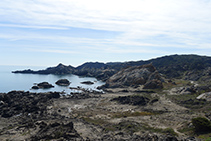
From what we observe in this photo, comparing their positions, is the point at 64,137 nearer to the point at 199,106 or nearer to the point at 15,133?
the point at 15,133

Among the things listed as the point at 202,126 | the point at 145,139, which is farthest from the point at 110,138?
the point at 202,126

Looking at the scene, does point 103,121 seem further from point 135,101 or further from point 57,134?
point 135,101

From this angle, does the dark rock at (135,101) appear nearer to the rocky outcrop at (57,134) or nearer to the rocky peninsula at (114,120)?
the rocky peninsula at (114,120)

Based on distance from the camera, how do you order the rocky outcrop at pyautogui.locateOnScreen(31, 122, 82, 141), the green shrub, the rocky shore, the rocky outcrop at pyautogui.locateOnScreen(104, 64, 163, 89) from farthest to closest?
the rocky outcrop at pyautogui.locateOnScreen(104, 64, 163, 89), the green shrub, the rocky shore, the rocky outcrop at pyautogui.locateOnScreen(31, 122, 82, 141)

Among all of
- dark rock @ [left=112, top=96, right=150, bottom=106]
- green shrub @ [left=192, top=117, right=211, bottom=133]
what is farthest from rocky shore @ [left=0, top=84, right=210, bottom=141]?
green shrub @ [left=192, top=117, right=211, bottom=133]

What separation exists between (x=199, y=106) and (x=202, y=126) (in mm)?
25702

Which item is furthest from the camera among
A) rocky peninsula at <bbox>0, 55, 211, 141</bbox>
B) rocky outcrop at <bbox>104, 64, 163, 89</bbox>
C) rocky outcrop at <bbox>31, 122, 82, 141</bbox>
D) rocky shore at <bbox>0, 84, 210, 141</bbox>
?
rocky outcrop at <bbox>104, 64, 163, 89</bbox>

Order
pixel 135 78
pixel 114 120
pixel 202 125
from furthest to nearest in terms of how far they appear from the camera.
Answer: pixel 135 78 < pixel 114 120 < pixel 202 125

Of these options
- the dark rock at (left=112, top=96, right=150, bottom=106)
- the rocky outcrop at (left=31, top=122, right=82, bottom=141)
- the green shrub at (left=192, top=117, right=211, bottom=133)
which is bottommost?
the dark rock at (left=112, top=96, right=150, bottom=106)

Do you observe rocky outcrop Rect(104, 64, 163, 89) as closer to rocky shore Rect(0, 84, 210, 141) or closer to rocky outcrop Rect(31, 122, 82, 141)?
rocky shore Rect(0, 84, 210, 141)

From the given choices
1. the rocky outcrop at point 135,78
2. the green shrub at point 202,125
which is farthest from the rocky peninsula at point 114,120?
the rocky outcrop at point 135,78

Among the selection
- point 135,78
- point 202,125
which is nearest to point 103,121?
point 202,125

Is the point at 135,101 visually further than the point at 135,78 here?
No

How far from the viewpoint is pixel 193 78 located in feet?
408
